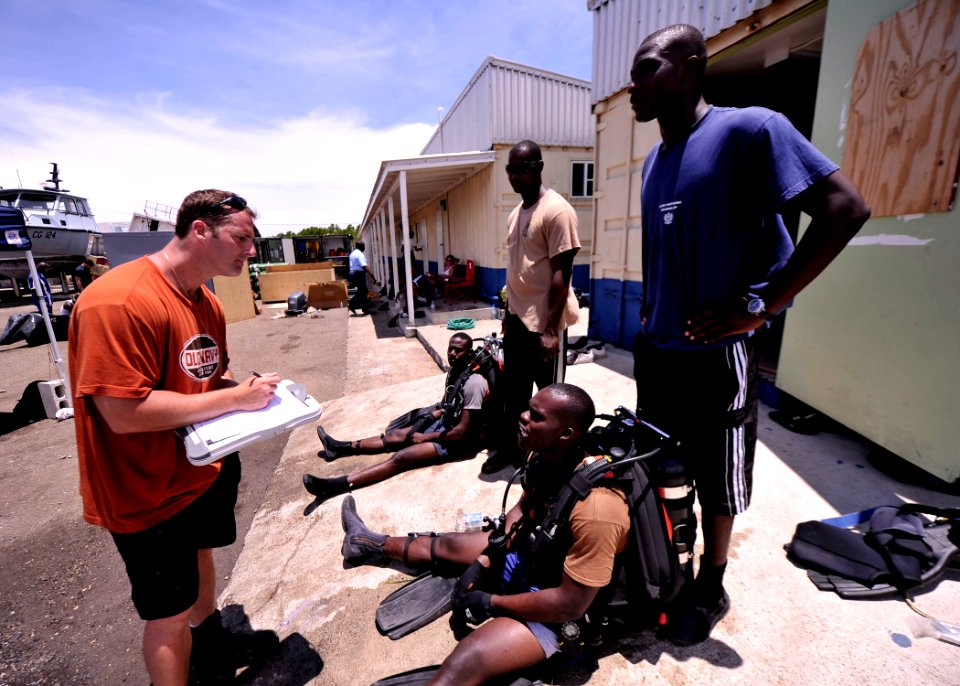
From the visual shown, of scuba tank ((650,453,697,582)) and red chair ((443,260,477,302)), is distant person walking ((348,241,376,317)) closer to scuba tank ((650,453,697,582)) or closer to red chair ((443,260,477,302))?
red chair ((443,260,477,302))

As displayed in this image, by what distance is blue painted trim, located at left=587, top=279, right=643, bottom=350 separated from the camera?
18.7 feet

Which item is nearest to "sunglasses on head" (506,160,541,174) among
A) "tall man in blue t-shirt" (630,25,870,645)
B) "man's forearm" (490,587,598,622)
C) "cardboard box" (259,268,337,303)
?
"tall man in blue t-shirt" (630,25,870,645)

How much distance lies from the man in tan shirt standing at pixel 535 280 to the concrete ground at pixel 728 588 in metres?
0.85

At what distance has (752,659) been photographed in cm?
162

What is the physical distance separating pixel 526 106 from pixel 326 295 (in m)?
→ 8.19

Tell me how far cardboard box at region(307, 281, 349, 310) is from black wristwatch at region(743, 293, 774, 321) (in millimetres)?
13384

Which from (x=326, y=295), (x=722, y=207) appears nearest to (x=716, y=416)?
(x=722, y=207)

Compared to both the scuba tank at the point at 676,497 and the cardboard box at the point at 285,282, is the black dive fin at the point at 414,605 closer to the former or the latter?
the scuba tank at the point at 676,497

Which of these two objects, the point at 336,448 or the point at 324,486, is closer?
the point at 324,486

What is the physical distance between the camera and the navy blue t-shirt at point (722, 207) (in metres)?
1.33

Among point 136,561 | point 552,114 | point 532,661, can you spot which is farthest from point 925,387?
point 552,114

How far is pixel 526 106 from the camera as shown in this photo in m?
9.48

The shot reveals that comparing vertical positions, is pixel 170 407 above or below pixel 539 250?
below

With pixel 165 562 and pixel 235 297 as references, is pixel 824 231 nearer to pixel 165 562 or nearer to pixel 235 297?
pixel 165 562
